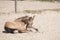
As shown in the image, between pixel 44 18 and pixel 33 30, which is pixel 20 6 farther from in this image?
pixel 33 30

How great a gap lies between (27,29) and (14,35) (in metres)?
0.49

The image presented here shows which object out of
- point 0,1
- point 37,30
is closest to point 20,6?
point 0,1

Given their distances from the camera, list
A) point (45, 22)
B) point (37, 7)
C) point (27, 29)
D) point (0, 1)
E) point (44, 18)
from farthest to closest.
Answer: point (0, 1) → point (37, 7) → point (44, 18) → point (45, 22) → point (27, 29)

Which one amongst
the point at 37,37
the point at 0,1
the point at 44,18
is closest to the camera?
the point at 37,37

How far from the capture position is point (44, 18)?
7.04 m

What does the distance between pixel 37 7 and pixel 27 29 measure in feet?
13.8

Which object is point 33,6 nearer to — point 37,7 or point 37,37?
point 37,7

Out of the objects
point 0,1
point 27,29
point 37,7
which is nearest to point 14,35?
point 27,29

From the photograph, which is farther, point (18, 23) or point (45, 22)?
point (45, 22)

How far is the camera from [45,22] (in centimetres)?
647

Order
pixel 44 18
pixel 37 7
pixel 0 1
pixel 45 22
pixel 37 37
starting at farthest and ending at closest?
pixel 0 1, pixel 37 7, pixel 44 18, pixel 45 22, pixel 37 37

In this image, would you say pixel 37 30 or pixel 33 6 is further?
pixel 33 6

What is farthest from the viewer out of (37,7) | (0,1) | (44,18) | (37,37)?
(0,1)

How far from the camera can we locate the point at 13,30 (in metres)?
5.08
